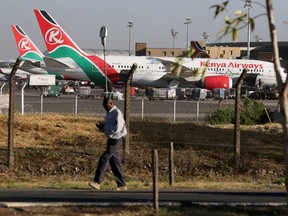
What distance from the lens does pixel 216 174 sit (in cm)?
1889

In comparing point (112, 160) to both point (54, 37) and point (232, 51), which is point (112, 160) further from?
point (232, 51)

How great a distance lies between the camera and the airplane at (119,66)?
58.2 metres

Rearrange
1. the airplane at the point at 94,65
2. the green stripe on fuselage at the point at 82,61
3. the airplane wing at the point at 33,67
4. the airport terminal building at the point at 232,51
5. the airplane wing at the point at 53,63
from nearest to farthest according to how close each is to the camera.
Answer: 1. the airplane at the point at 94,65
2. the airplane wing at the point at 53,63
3. the airplane wing at the point at 33,67
4. the green stripe on fuselage at the point at 82,61
5. the airport terminal building at the point at 232,51

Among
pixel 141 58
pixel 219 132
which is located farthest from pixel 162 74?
pixel 219 132

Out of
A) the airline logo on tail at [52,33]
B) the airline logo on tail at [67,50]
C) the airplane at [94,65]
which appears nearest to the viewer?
the airline logo on tail at [52,33]

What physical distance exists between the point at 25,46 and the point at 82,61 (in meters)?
5.00

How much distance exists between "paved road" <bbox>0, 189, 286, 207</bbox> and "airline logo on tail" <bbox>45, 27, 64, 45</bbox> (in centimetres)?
4396

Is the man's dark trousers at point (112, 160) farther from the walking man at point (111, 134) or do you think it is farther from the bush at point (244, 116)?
the bush at point (244, 116)

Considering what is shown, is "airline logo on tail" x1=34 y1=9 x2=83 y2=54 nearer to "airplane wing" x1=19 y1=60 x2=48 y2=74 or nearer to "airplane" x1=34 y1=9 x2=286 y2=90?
"airplane" x1=34 y1=9 x2=286 y2=90

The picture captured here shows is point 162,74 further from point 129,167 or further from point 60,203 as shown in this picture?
point 60,203

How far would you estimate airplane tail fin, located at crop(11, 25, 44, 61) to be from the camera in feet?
205

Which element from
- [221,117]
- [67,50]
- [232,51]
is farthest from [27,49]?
[232,51]

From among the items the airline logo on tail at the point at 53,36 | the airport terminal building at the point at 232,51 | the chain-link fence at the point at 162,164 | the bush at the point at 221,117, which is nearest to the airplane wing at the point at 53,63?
the airline logo on tail at the point at 53,36

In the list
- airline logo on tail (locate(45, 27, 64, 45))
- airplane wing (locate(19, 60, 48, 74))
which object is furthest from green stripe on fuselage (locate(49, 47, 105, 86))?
airplane wing (locate(19, 60, 48, 74))
